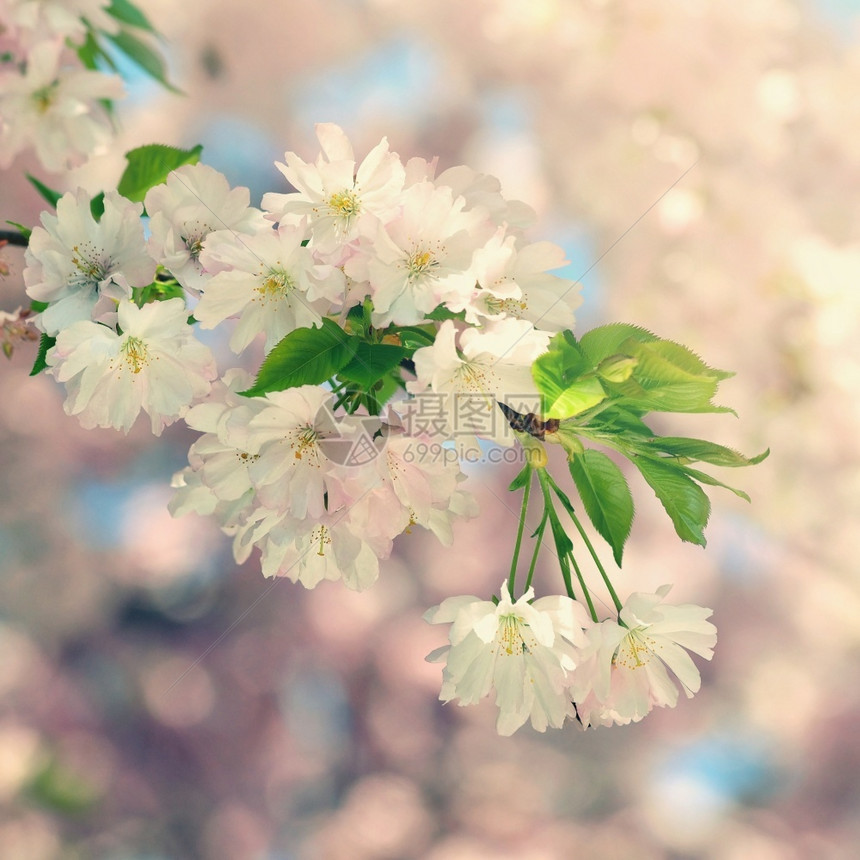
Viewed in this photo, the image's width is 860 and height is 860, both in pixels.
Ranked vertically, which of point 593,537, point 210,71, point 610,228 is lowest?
point 593,537

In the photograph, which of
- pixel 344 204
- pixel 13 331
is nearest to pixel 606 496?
pixel 344 204

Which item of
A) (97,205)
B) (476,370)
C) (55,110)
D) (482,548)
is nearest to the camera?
(476,370)

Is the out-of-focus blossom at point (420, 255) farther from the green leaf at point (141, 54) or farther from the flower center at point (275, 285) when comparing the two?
the green leaf at point (141, 54)

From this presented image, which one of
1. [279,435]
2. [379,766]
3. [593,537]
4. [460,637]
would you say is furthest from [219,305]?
[379,766]

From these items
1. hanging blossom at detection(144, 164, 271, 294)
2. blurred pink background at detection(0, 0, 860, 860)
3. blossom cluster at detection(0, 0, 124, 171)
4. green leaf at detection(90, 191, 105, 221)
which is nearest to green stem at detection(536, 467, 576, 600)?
hanging blossom at detection(144, 164, 271, 294)

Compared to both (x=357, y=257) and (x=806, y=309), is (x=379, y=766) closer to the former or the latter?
(x=806, y=309)

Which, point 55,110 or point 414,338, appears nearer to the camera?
point 414,338

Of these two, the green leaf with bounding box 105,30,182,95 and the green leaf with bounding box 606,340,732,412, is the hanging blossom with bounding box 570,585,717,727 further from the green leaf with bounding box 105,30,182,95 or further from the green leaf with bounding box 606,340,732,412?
the green leaf with bounding box 105,30,182,95

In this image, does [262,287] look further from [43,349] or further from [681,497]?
[681,497]
